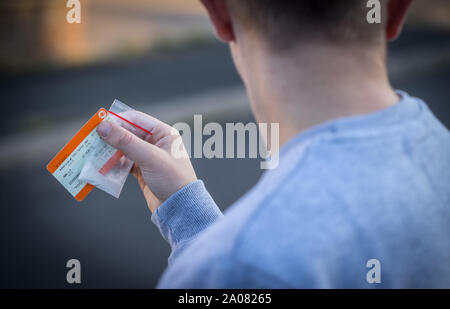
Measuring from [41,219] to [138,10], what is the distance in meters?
8.67

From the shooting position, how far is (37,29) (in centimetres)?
862

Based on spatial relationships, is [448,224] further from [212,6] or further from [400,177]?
[212,6]

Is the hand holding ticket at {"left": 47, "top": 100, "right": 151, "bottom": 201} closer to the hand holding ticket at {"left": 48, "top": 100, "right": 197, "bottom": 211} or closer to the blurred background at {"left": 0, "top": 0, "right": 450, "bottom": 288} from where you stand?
the hand holding ticket at {"left": 48, "top": 100, "right": 197, "bottom": 211}

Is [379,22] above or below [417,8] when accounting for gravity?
below

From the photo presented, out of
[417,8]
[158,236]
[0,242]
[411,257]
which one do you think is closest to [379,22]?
[411,257]

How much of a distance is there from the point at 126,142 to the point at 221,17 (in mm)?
645

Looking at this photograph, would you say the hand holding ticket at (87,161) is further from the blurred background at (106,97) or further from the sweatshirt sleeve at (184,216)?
the blurred background at (106,97)

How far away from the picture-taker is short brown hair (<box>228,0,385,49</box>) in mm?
837

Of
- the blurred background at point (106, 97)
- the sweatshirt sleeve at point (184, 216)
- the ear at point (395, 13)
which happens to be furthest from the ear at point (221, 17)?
the blurred background at point (106, 97)

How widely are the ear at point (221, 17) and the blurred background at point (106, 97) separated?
8.84ft

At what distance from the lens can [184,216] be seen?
1.37 meters

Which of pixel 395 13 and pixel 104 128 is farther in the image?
pixel 104 128

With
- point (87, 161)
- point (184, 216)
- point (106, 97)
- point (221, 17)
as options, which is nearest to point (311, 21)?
point (221, 17)

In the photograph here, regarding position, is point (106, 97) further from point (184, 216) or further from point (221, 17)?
point (221, 17)
